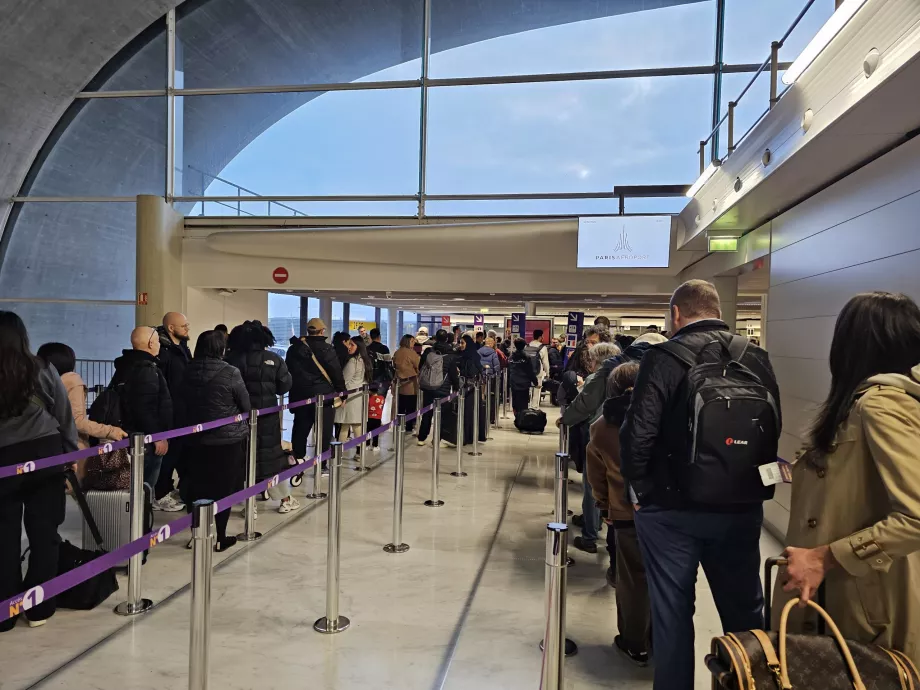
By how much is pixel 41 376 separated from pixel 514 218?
8.89 metres

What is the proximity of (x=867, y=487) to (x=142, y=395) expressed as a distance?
177 inches

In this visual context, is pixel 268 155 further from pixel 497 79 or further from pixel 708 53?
pixel 708 53

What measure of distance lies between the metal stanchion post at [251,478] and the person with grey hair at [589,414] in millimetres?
2519

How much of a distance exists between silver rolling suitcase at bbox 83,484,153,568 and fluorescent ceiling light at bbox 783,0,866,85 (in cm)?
496

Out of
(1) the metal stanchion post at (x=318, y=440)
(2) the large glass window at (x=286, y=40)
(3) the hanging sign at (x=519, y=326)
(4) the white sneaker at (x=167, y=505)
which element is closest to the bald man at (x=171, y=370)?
(4) the white sneaker at (x=167, y=505)

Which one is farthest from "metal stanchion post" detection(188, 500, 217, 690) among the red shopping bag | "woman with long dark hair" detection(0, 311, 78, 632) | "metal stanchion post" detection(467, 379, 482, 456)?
"metal stanchion post" detection(467, 379, 482, 456)

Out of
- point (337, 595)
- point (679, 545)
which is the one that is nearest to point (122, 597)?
point (337, 595)

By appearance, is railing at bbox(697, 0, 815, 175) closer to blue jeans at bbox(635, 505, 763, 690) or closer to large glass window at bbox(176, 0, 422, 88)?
blue jeans at bbox(635, 505, 763, 690)

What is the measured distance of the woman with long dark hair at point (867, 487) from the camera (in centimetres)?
158

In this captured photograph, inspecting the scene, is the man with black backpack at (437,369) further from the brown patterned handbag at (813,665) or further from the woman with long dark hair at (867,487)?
the brown patterned handbag at (813,665)

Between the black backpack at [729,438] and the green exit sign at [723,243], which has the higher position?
the green exit sign at [723,243]

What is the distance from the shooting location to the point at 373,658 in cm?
315

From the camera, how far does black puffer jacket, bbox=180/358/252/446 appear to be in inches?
178

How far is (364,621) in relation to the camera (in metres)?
3.56
